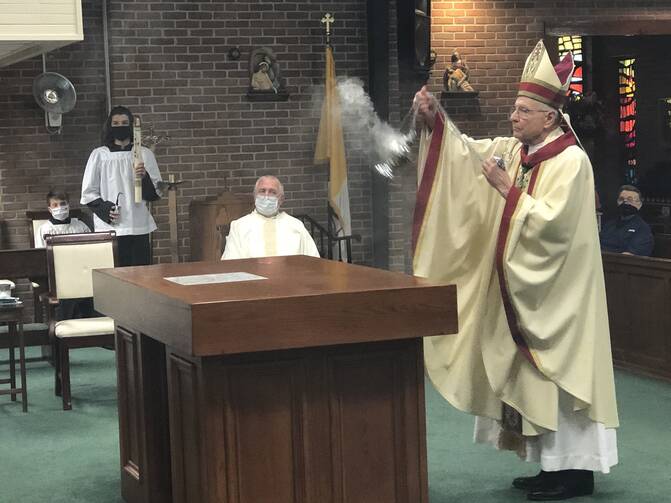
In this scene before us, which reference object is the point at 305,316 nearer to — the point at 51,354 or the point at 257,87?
the point at 51,354

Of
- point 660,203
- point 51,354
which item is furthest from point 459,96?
point 51,354

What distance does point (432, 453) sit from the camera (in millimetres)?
6000

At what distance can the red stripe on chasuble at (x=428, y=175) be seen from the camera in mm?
5164

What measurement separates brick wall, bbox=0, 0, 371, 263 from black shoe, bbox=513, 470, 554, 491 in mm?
6048

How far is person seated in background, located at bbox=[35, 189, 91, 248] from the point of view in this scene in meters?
9.70

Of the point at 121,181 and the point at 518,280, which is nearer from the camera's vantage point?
the point at 518,280

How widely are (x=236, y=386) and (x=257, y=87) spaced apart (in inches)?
280

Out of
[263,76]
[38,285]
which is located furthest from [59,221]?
[263,76]

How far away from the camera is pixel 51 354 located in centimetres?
887

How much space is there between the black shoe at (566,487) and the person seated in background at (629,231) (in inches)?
141

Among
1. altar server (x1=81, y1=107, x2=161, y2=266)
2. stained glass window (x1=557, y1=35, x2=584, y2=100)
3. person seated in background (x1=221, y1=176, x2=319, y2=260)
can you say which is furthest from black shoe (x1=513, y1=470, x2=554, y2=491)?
stained glass window (x1=557, y1=35, x2=584, y2=100)

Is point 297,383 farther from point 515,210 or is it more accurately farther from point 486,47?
point 486,47

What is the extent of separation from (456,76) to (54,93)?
148 inches

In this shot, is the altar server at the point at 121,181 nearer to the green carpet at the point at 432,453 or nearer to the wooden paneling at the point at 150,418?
the green carpet at the point at 432,453
